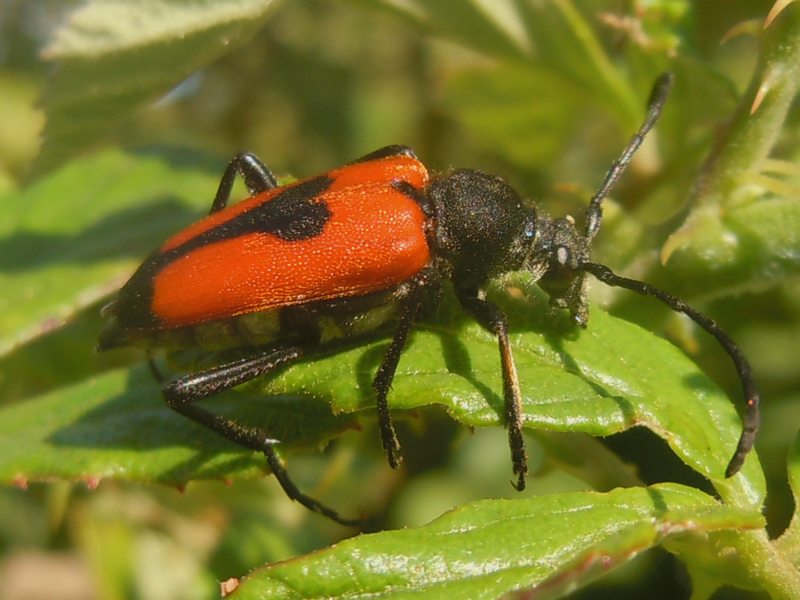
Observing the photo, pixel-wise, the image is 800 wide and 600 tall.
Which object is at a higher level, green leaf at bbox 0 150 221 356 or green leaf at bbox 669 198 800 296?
green leaf at bbox 669 198 800 296

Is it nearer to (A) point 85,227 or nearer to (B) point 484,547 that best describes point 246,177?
(A) point 85,227

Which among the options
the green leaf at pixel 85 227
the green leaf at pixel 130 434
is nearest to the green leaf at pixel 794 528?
the green leaf at pixel 130 434

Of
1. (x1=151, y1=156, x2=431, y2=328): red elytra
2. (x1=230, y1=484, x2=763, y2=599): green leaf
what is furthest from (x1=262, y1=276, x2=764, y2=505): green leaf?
(x1=151, y1=156, x2=431, y2=328): red elytra

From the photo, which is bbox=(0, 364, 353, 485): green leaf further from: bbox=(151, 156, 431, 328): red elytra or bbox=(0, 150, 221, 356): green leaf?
bbox=(0, 150, 221, 356): green leaf

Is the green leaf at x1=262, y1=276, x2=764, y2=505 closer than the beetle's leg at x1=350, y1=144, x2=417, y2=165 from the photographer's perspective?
Yes

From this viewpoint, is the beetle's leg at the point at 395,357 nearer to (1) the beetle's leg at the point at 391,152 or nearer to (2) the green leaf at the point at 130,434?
(2) the green leaf at the point at 130,434

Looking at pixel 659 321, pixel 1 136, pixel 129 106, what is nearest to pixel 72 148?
pixel 129 106
